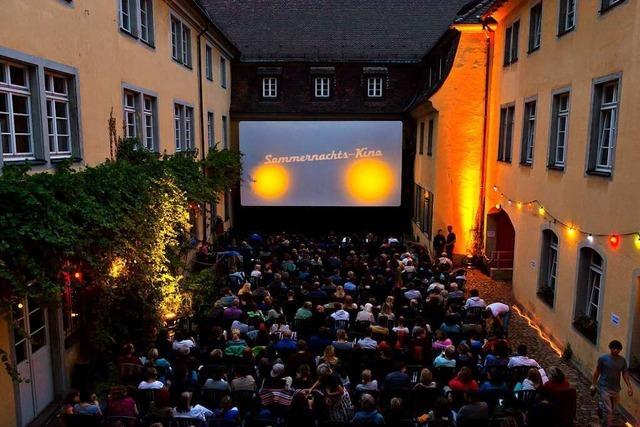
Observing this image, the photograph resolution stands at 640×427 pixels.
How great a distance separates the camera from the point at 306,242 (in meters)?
18.9

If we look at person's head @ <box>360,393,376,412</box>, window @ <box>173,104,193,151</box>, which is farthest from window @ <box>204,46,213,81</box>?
person's head @ <box>360,393,376,412</box>

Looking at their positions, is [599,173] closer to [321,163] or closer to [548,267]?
[548,267]

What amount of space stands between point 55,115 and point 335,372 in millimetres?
6051

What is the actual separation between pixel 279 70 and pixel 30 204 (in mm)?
20973

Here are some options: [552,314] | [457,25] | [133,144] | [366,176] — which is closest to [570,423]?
[552,314]

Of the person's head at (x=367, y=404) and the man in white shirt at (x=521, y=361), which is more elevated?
the person's head at (x=367, y=404)

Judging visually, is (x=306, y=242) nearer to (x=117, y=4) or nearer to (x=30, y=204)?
(x=117, y=4)

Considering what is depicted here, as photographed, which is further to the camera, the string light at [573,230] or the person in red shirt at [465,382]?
the string light at [573,230]

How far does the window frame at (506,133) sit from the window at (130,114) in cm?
1012

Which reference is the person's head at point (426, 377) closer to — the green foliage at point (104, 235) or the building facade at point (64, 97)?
the green foliage at point (104, 235)

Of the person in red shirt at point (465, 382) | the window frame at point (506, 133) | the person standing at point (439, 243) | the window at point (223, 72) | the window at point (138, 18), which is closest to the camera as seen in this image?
the person in red shirt at point (465, 382)

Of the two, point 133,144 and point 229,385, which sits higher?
point 133,144

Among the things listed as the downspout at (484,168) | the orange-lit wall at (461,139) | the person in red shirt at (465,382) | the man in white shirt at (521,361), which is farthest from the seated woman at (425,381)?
the orange-lit wall at (461,139)

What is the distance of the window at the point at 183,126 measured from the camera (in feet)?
54.4
